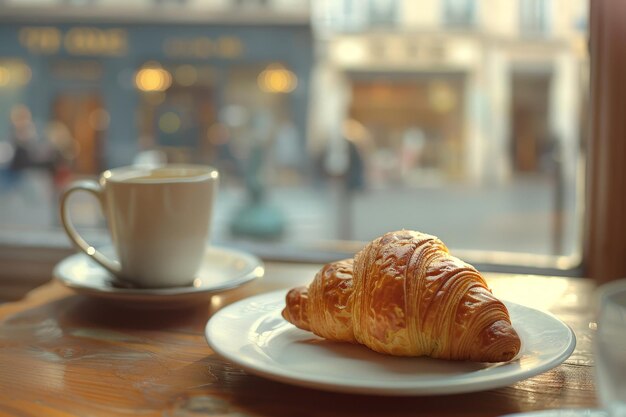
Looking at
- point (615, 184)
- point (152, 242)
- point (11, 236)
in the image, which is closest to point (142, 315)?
point (152, 242)

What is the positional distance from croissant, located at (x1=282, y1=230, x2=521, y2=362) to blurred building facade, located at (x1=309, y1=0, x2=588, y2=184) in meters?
6.74

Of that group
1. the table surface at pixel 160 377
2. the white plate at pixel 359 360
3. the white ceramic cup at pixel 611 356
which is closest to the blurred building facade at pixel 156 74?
the table surface at pixel 160 377

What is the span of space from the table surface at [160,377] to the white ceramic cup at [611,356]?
14 centimetres

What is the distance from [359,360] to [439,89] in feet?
24.8

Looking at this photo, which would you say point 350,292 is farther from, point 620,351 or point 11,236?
point 11,236

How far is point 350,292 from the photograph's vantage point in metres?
0.52

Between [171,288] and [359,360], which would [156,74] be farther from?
[359,360]

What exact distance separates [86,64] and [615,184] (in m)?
6.85

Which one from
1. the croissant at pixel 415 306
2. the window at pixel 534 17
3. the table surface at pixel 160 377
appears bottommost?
the table surface at pixel 160 377

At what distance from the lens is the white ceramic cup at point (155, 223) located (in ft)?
2.27

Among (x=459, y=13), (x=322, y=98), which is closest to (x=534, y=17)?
(x=459, y=13)

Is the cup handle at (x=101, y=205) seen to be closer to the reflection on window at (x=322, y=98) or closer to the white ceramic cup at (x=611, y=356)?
the white ceramic cup at (x=611, y=356)

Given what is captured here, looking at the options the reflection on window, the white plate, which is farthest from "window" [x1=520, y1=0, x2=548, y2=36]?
the white plate

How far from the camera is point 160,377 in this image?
0.52m
